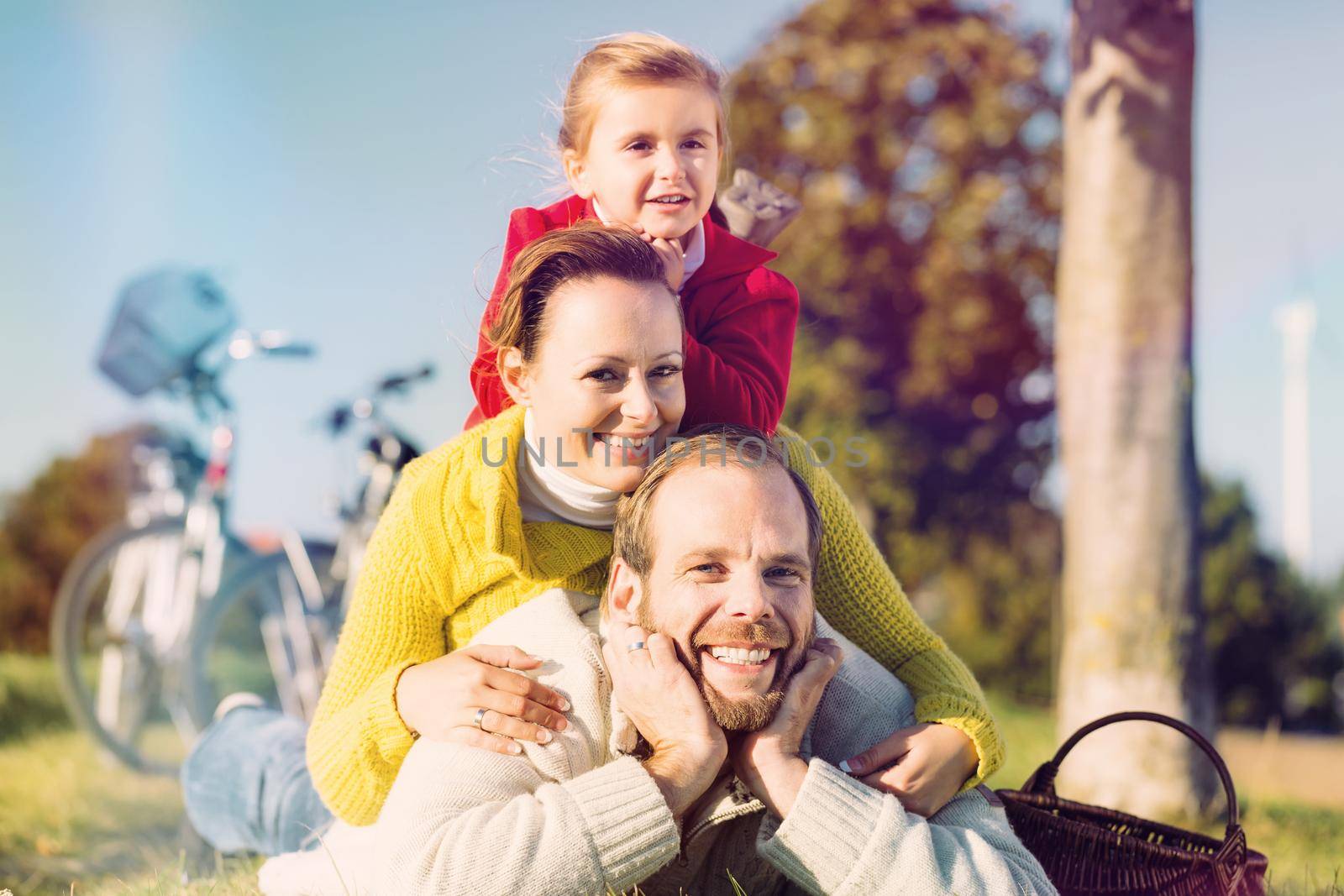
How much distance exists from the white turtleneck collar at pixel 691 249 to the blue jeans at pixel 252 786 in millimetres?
1720

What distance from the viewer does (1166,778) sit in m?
5.16

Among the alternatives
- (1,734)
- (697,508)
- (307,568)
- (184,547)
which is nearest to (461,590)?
(697,508)

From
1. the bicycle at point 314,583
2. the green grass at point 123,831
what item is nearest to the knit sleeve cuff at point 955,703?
the green grass at point 123,831

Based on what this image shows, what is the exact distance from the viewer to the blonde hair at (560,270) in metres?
2.43

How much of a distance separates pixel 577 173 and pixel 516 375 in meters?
0.69

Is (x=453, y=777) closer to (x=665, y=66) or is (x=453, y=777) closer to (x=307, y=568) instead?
(x=665, y=66)

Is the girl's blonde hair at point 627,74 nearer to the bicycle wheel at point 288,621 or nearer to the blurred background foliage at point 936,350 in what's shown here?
the bicycle wheel at point 288,621

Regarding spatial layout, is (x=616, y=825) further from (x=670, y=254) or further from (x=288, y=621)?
(x=288, y=621)

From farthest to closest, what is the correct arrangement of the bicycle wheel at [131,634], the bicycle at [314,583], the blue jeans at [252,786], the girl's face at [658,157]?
1. the bicycle wheel at [131,634]
2. the bicycle at [314,583]
3. the blue jeans at [252,786]
4. the girl's face at [658,157]

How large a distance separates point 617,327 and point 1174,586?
12.3 ft

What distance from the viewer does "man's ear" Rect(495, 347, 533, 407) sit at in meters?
2.54

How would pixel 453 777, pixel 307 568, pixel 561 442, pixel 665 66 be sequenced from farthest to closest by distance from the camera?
pixel 307 568
pixel 665 66
pixel 561 442
pixel 453 777

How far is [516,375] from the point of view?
8.46ft

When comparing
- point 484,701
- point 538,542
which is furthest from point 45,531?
point 484,701
